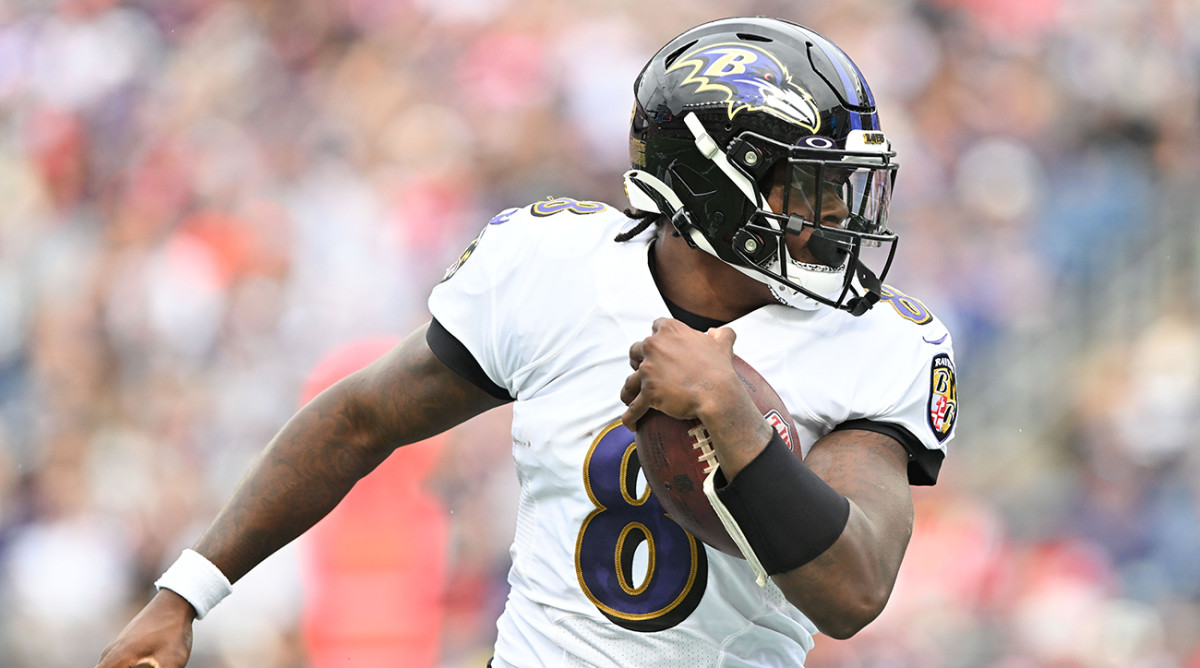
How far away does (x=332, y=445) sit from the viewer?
8.27 ft

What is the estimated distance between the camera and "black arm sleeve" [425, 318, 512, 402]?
2393 mm

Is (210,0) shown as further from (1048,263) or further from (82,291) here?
(1048,263)

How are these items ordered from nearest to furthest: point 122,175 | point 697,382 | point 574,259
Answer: point 697,382
point 574,259
point 122,175

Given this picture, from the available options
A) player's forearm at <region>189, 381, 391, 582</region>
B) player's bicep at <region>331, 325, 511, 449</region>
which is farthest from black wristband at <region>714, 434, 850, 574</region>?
player's forearm at <region>189, 381, 391, 582</region>

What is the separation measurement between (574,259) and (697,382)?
0.59 m

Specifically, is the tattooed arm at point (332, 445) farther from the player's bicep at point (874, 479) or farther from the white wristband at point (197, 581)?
the player's bicep at point (874, 479)

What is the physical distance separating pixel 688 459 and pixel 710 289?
527mm

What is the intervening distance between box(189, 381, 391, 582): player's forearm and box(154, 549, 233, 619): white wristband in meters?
0.03

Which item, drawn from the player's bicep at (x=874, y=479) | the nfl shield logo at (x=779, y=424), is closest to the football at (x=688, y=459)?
the nfl shield logo at (x=779, y=424)

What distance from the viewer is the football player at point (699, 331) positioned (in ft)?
7.05

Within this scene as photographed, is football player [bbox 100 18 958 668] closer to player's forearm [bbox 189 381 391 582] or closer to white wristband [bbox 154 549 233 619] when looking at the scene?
white wristband [bbox 154 549 233 619]

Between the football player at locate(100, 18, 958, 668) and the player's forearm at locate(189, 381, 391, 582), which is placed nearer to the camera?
the football player at locate(100, 18, 958, 668)

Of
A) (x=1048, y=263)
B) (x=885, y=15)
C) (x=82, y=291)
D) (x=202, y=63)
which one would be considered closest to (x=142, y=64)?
(x=202, y=63)

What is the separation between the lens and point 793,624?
2.24 metres
